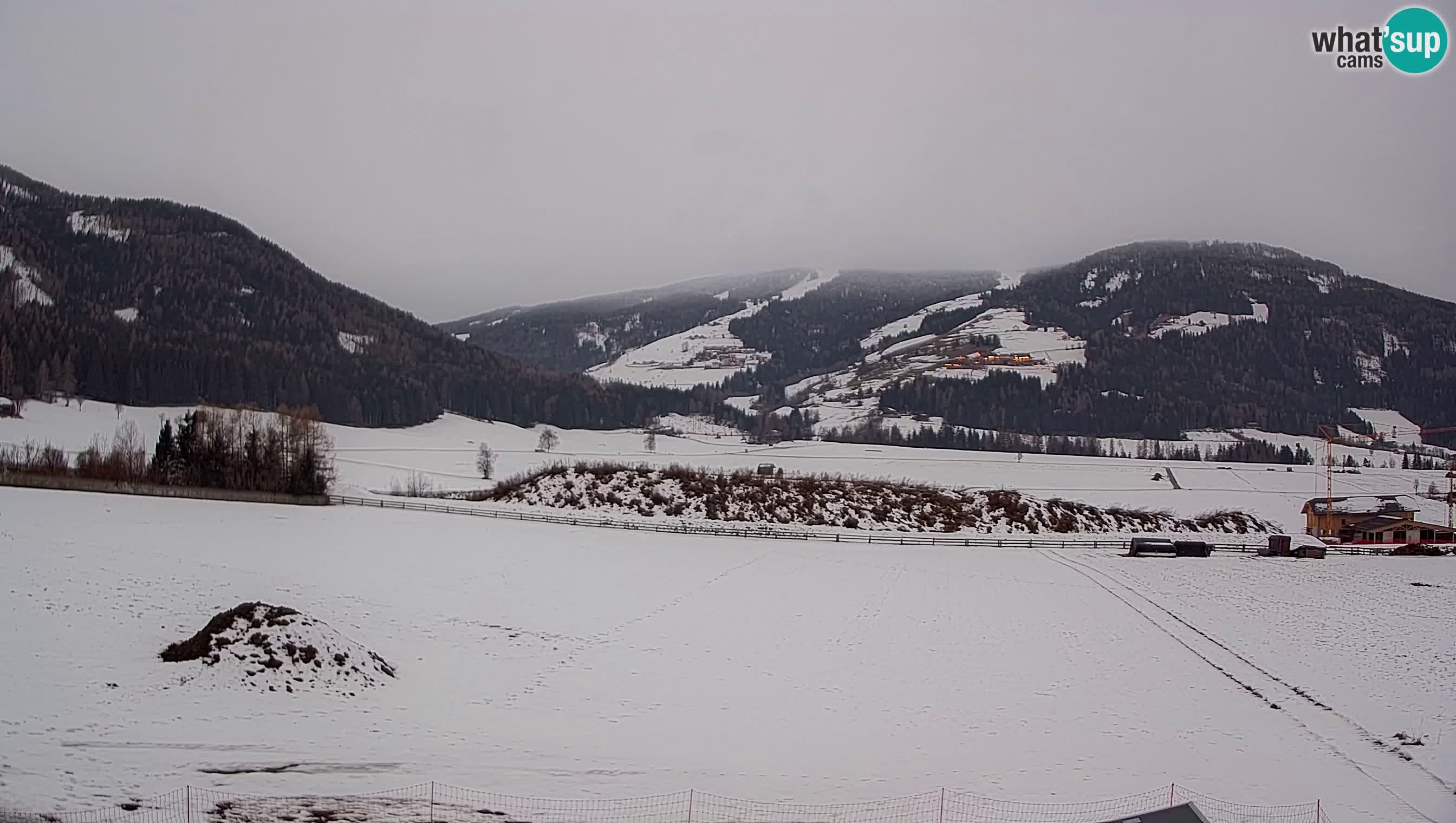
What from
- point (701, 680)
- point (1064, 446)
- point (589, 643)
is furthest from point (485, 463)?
point (1064, 446)

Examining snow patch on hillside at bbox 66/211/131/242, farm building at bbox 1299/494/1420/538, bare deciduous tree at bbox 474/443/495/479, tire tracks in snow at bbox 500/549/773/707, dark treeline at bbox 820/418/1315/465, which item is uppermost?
snow patch on hillside at bbox 66/211/131/242

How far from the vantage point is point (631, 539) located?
44.6 metres

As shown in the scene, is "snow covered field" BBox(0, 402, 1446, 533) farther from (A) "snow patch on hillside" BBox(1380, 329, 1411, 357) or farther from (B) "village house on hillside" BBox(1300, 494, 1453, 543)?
(A) "snow patch on hillside" BBox(1380, 329, 1411, 357)

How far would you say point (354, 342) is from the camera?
510 ft

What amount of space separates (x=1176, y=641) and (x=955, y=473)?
57.0 m

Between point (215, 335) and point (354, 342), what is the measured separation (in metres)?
25.8

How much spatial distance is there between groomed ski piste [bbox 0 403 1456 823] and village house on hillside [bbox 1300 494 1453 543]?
68.4 ft

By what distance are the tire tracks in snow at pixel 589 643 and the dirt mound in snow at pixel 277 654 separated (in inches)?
113

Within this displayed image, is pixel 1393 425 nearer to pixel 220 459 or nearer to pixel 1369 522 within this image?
pixel 1369 522

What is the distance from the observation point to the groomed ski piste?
45.9ft

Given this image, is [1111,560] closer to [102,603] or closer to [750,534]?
[750,534]

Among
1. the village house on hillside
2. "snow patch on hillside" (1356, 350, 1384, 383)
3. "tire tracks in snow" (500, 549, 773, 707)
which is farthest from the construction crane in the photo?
"tire tracks in snow" (500, 549, 773, 707)

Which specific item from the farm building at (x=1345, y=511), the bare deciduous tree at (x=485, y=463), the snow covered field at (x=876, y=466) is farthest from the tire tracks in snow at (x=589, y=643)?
the farm building at (x=1345, y=511)

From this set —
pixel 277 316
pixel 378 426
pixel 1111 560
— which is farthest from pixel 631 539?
pixel 277 316
